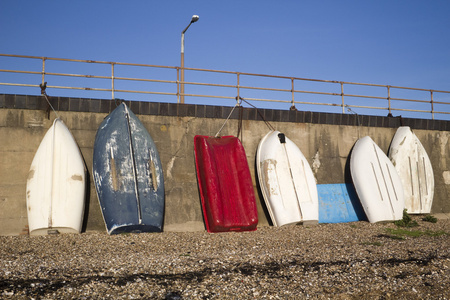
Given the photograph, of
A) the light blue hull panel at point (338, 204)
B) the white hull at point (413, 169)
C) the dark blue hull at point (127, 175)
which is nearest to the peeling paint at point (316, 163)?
the light blue hull panel at point (338, 204)

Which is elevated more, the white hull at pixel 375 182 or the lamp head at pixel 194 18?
the lamp head at pixel 194 18

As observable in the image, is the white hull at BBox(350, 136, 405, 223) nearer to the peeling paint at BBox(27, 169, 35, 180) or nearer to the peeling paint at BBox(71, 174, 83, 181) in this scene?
the peeling paint at BBox(71, 174, 83, 181)

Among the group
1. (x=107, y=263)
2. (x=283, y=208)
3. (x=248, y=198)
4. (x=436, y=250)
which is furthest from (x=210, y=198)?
(x=436, y=250)

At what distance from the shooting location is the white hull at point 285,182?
8.66 meters

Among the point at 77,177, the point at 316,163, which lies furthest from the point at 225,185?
the point at 77,177

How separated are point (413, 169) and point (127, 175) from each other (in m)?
6.70

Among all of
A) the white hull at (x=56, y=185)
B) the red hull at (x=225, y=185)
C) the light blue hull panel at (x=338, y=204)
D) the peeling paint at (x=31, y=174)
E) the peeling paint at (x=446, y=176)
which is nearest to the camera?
the white hull at (x=56, y=185)

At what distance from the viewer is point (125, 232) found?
7414 millimetres

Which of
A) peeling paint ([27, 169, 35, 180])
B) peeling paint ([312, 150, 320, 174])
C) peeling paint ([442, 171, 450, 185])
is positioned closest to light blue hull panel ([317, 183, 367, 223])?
peeling paint ([312, 150, 320, 174])

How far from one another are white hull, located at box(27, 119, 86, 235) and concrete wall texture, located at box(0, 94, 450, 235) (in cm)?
27

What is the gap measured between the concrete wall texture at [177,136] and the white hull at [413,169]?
318 mm

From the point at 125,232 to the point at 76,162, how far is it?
4.74 feet

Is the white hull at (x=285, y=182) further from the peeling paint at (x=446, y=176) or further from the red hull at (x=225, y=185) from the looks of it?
the peeling paint at (x=446, y=176)

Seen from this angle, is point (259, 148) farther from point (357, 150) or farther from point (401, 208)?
point (401, 208)
